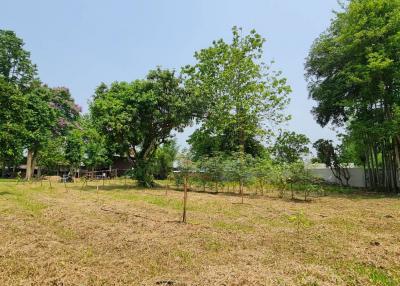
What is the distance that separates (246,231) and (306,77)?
1959 cm

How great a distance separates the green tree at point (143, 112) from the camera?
17.8 metres

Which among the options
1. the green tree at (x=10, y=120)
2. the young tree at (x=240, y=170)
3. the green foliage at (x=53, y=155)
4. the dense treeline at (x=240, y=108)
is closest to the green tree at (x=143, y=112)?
the dense treeline at (x=240, y=108)

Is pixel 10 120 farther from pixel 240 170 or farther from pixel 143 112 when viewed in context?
pixel 240 170

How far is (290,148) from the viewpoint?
26953 mm

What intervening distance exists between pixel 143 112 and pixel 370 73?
13027 millimetres

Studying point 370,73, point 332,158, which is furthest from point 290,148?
point 370,73

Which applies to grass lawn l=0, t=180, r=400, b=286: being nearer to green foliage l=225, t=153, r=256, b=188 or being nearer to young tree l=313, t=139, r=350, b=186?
green foliage l=225, t=153, r=256, b=188

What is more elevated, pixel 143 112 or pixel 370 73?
pixel 370 73

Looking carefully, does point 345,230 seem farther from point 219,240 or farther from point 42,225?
point 42,225

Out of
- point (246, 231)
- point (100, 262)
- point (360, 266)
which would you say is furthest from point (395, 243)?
point (100, 262)

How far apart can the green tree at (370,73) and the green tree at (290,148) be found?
5.73m

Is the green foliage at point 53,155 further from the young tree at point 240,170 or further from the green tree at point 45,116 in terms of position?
the young tree at point 240,170

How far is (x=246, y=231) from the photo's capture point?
732cm

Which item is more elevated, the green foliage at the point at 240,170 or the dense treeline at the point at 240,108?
the dense treeline at the point at 240,108
